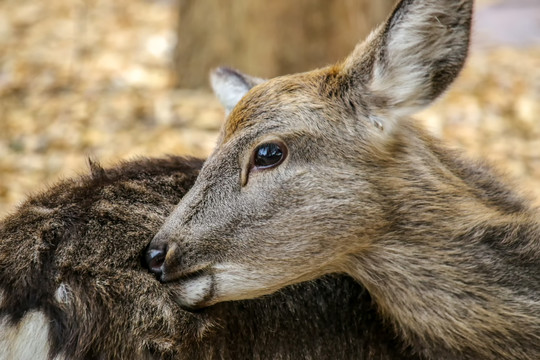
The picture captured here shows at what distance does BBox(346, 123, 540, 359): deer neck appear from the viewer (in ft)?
11.0

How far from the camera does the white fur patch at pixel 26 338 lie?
301 cm

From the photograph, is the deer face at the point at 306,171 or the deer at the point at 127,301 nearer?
the deer at the point at 127,301

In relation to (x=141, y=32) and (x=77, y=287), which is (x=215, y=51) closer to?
(x=141, y=32)

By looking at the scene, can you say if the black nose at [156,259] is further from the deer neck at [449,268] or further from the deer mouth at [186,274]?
the deer neck at [449,268]

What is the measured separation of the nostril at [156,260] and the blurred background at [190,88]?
3405 millimetres

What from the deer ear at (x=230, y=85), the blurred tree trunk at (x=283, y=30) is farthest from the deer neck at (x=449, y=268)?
the blurred tree trunk at (x=283, y=30)

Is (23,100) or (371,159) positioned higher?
(23,100)

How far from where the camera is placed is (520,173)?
281 inches

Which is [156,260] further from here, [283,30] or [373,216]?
[283,30]

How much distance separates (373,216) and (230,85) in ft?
4.44

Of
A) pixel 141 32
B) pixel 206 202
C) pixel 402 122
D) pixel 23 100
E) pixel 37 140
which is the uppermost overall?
pixel 141 32

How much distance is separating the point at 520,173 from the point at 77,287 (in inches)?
197

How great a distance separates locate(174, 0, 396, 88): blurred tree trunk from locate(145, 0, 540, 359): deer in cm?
393

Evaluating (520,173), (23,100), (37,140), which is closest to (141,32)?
(23,100)
